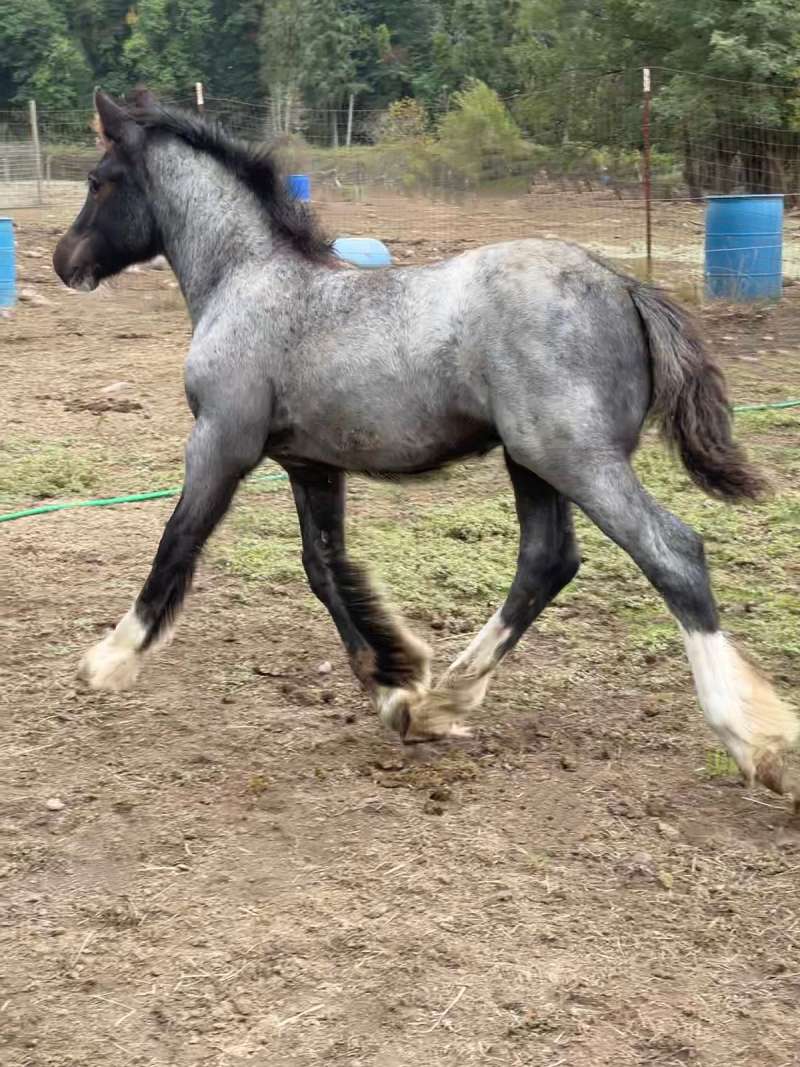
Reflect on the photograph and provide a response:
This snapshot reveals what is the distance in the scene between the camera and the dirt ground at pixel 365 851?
267 cm

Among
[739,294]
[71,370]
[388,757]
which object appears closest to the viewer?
[388,757]

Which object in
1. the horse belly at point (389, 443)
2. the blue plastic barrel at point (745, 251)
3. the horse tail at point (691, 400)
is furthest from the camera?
the blue plastic barrel at point (745, 251)

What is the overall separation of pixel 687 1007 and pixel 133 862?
1.52 meters

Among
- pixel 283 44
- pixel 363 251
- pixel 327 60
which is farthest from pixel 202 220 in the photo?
pixel 283 44

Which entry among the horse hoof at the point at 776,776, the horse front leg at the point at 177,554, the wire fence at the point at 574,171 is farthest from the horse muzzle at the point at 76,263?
the wire fence at the point at 574,171

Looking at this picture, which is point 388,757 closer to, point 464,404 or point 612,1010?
point 464,404

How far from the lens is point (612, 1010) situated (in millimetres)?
2682

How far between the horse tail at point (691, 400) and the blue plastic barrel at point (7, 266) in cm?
1032

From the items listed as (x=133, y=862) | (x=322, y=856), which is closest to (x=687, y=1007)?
(x=322, y=856)

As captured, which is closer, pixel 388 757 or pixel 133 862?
pixel 133 862

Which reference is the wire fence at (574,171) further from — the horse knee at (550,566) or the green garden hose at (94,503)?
the horse knee at (550,566)

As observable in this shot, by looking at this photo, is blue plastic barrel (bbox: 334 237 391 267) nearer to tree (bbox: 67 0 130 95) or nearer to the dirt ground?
the dirt ground

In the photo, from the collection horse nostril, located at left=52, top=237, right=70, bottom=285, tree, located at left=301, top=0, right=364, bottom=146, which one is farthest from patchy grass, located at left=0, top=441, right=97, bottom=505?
tree, located at left=301, top=0, right=364, bottom=146

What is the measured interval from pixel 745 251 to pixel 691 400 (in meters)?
9.32
